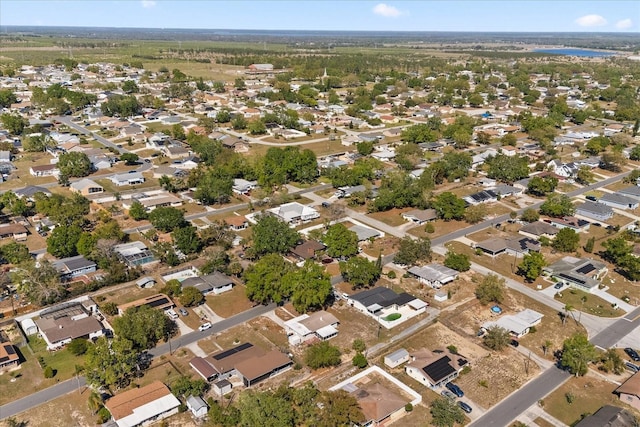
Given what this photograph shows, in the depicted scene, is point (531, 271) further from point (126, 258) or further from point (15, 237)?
point (15, 237)

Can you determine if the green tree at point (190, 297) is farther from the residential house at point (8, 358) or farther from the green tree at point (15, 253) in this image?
the green tree at point (15, 253)

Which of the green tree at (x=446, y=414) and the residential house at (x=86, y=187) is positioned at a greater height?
the residential house at (x=86, y=187)

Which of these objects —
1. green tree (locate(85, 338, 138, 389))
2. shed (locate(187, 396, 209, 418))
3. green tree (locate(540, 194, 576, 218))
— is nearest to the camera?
shed (locate(187, 396, 209, 418))

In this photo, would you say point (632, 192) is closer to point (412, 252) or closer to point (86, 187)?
point (412, 252)

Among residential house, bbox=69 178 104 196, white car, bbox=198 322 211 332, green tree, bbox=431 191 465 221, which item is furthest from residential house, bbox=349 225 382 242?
residential house, bbox=69 178 104 196

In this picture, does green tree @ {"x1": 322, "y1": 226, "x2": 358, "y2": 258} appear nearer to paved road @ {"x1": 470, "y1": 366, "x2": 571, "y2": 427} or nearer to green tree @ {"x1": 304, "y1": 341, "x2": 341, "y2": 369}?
green tree @ {"x1": 304, "y1": 341, "x2": 341, "y2": 369}

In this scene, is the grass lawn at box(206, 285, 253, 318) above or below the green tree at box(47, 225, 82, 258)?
below

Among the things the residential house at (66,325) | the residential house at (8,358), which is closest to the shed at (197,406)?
the residential house at (66,325)
